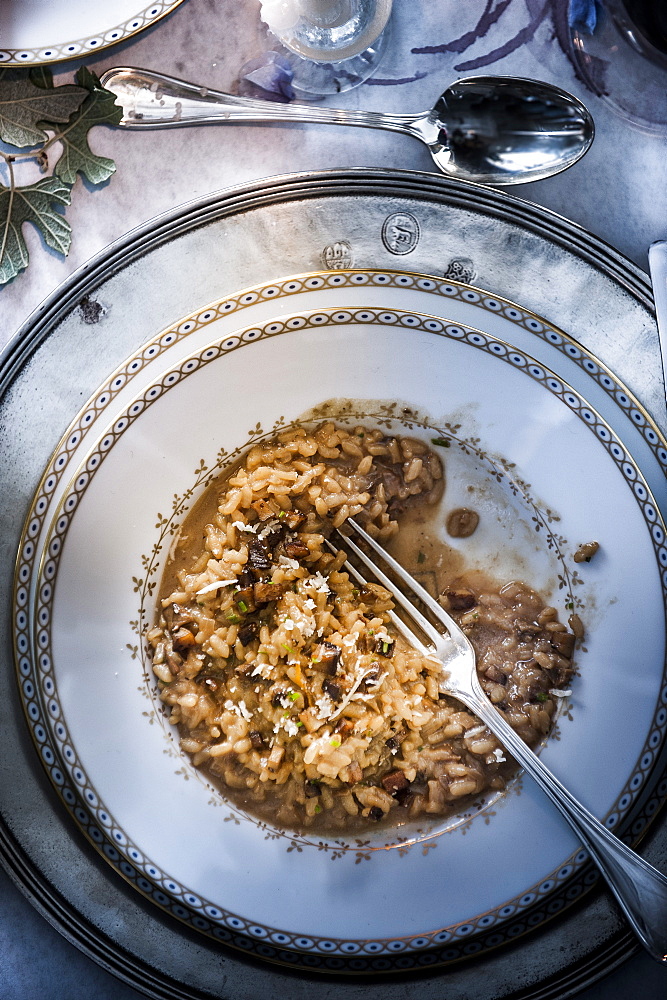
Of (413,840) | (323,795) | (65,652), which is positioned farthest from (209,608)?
(413,840)

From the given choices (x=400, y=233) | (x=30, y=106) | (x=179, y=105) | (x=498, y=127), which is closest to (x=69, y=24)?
(x=30, y=106)

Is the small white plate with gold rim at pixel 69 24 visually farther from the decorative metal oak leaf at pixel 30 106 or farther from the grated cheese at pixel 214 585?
the grated cheese at pixel 214 585

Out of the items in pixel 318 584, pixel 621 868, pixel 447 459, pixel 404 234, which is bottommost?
pixel 621 868

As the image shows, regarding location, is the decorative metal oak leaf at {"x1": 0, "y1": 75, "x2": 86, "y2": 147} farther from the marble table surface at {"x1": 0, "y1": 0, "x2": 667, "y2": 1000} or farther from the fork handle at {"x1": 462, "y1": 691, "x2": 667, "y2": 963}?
the fork handle at {"x1": 462, "y1": 691, "x2": 667, "y2": 963}

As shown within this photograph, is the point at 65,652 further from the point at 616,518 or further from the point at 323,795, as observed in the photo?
the point at 616,518

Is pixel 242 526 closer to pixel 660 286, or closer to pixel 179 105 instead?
pixel 179 105

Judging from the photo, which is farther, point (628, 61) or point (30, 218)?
point (30, 218)
